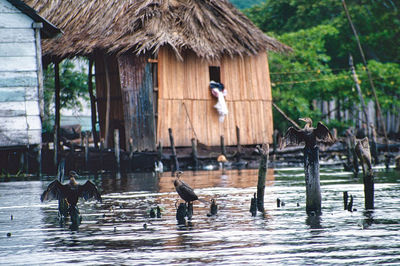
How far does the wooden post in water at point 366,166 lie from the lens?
10555mm

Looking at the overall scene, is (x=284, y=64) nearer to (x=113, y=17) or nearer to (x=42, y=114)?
(x=113, y=17)

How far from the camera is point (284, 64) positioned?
33.8 meters

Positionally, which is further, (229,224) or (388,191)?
(388,191)

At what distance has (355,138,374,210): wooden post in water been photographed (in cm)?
1055

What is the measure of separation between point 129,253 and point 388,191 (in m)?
7.80

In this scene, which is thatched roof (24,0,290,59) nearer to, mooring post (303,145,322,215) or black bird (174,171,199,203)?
black bird (174,171,199,203)

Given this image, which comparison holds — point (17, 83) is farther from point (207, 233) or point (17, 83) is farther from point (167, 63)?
point (207, 233)

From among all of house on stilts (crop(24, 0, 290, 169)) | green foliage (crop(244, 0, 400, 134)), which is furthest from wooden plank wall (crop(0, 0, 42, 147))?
green foliage (crop(244, 0, 400, 134))

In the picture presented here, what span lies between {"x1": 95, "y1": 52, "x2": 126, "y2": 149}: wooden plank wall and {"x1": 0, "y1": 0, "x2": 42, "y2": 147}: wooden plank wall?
516 cm

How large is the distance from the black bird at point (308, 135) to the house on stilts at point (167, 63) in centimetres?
1355

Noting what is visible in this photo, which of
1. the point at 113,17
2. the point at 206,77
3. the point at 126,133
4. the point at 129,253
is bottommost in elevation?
the point at 129,253

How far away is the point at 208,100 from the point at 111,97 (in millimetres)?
3356

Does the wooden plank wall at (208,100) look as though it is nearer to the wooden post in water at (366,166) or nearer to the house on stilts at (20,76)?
the house on stilts at (20,76)

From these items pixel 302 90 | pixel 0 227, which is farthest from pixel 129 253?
pixel 302 90
